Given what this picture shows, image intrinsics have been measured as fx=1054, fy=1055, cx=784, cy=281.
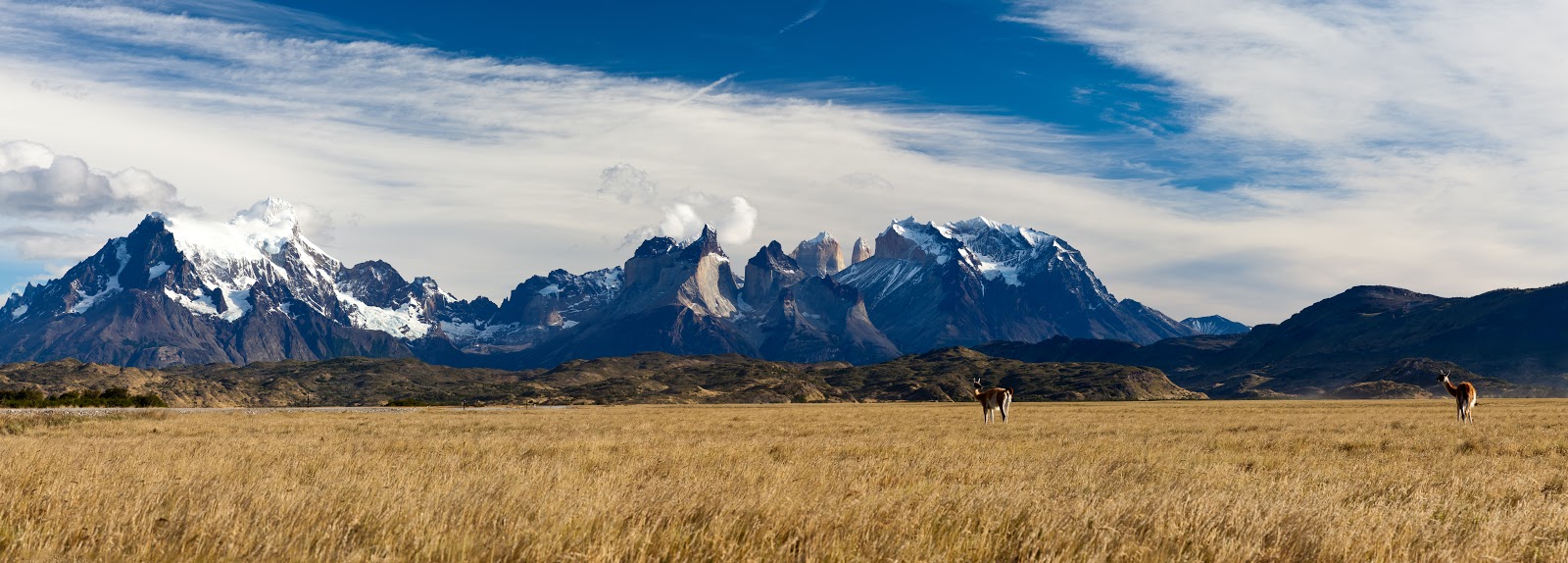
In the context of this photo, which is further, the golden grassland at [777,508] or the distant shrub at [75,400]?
the distant shrub at [75,400]

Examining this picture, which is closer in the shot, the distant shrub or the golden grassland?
the golden grassland

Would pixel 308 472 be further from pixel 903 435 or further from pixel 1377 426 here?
pixel 1377 426

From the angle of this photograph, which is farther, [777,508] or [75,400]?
[75,400]

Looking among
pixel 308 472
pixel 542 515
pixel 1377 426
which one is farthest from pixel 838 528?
pixel 1377 426

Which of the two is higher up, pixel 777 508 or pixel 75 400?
pixel 777 508

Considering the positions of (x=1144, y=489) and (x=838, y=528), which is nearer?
(x=838, y=528)

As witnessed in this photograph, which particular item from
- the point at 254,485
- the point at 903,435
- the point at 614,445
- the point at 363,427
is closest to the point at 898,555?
the point at 254,485

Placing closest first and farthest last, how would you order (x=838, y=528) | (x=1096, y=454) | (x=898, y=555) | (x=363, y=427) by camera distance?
(x=898, y=555)
(x=838, y=528)
(x=1096, y=454)
(x=363, y=427)

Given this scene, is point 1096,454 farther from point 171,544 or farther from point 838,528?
point 171,544

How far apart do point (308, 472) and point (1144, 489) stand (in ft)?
42.6

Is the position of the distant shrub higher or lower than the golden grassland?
lower

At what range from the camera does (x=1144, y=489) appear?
13.8 metres

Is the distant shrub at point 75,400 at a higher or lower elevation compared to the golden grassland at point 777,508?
lower

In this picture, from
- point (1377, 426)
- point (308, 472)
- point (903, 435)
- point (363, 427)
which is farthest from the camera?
point (363, 427)
